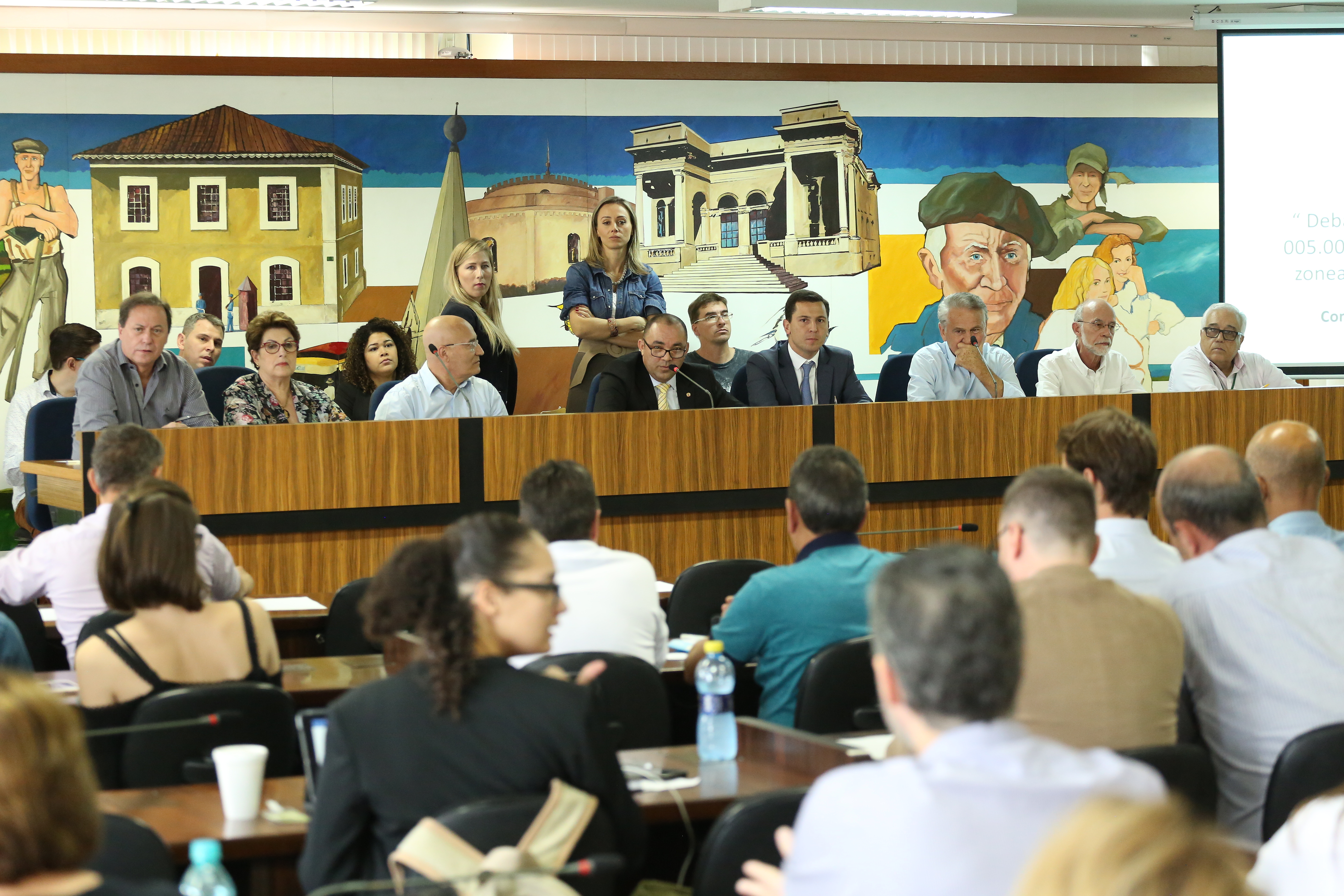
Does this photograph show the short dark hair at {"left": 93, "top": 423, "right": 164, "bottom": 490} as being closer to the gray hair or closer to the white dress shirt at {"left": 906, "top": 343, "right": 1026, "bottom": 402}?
the white dress shirt at {"left": 906, "top": 343, "right": 1026, "bottom": 402}

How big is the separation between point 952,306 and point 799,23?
335cm

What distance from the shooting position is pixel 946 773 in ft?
4.64

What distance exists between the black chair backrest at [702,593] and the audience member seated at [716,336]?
2.55 meters

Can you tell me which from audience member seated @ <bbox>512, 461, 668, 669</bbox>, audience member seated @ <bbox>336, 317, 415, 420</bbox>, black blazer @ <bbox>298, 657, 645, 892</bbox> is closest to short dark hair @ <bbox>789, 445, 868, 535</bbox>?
audience member seated @ <bbox>512, 461, 668, 669</bbox>

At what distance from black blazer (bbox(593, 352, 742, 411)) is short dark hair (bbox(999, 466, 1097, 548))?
3095 mm

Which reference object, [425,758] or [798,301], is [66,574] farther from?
[798,301]

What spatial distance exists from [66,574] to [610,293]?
349 cm

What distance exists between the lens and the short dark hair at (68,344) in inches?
265

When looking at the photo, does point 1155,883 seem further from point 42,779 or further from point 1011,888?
point 42,779

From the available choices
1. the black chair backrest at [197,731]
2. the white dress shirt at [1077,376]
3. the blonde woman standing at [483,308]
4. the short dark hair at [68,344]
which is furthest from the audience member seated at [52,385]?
the white dress shirt at [1077,376]

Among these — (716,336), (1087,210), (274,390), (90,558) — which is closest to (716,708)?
(90,558)

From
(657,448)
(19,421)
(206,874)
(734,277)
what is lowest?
(206,874)

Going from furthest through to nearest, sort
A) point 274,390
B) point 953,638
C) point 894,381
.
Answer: point 894,381 → point 274,390 → point 953,638

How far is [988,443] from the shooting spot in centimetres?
572
